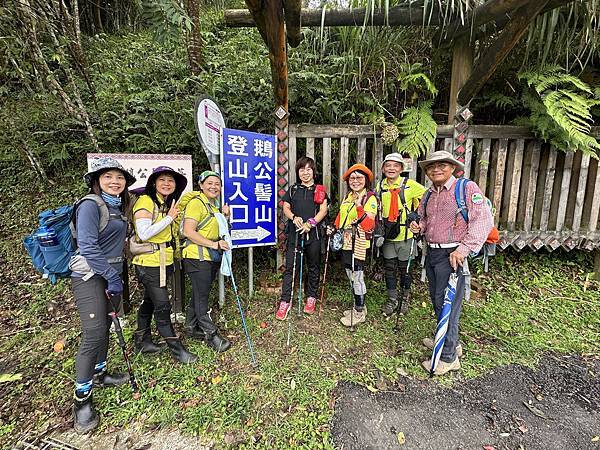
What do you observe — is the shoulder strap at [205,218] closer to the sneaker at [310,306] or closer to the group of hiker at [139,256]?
the group of hiker at [139,256]

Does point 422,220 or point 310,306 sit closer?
point 422,220

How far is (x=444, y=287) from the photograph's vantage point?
3092 millimetres

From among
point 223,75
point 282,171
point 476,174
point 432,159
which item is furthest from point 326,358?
point 223,75

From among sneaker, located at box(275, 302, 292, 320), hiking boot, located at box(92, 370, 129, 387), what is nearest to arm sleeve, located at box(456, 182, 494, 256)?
sneaker, located at box(275, 302, 292, 320)

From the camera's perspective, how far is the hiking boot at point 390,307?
416 centimetres

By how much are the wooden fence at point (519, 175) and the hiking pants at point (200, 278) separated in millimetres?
1978

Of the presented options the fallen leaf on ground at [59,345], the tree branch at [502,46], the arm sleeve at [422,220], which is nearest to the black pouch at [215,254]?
the fallen leaf on ground at [59,345]

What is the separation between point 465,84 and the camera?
13.4ft

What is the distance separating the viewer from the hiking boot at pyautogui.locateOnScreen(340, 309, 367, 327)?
393 centimetres

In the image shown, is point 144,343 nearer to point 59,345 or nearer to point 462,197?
point 59,345

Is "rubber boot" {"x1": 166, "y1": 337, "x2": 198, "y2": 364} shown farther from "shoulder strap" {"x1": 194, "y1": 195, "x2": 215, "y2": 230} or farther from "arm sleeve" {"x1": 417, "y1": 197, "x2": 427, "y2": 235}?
"arm sleeve" {"x1": 417, "y1": 197, "x2": 427, "y2": 235}

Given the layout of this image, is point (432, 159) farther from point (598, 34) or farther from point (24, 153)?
point (24, 153)

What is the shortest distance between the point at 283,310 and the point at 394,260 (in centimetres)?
166

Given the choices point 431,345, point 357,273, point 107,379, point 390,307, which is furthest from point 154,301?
point 431,345
